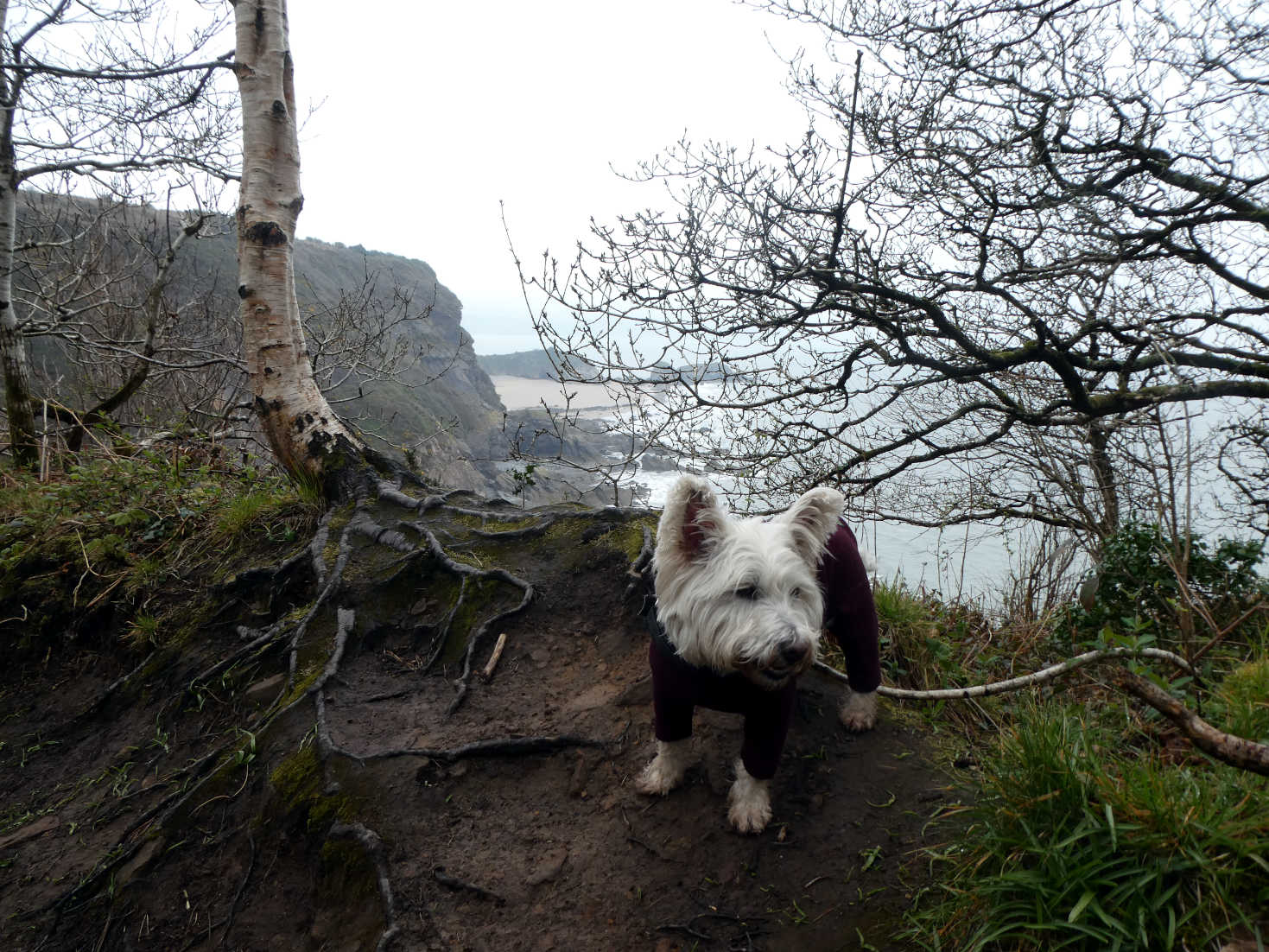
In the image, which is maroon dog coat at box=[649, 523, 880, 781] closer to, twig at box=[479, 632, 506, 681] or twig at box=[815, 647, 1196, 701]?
twig at box=[815, 647, 1196, 701]

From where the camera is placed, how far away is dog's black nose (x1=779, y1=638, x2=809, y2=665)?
2.82m

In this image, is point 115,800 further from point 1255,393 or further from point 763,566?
point 1255,393

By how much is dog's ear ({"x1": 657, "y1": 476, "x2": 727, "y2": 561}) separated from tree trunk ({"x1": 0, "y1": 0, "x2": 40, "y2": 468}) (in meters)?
8.99

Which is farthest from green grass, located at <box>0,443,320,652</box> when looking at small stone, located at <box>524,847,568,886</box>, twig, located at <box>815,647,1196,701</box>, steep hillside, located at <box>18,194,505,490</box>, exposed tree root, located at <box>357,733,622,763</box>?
twig, located at <box>815,647,1196,701</box>

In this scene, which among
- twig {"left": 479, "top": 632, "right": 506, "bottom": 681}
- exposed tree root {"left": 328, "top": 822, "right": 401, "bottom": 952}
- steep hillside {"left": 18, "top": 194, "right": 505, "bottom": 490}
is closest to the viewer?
exposed tree root {"left": 328, "top": 822, "right": 401, "bottom": 952}

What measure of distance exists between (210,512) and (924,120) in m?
8.41

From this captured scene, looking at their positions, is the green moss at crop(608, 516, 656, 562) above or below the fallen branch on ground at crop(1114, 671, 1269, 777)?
below

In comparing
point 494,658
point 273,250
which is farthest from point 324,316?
point 494,658

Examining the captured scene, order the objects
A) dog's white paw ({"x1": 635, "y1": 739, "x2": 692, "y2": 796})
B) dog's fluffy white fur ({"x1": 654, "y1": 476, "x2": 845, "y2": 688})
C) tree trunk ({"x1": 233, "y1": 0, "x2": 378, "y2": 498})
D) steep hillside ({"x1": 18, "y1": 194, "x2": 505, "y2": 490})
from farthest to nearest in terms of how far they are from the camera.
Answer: steep hillside ({"x1": 18, "y1": 194, "x2": 505, "y2": 490}) → tree trunk ({"x1": 233, "y1": 0, "x2": 378, "y2": 498}) → dog's white paw ({"x1": 635, "y1": 739, "x2": 692, "y2": 796}) → dog's fluffy white fur ({"x1": 654, "y1": 476, "x2": 845, "y2": 688})

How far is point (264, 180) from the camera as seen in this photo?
6012mm

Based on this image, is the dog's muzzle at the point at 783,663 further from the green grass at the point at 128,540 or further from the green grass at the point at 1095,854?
the green grass at the point at 128,540

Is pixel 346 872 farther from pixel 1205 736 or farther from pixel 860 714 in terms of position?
pixel 1205 736

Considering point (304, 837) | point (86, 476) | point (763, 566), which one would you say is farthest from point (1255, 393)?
point (86, 476)

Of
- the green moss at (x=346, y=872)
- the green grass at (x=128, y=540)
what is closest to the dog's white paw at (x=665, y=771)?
the green moss at (x=346, y=872)
